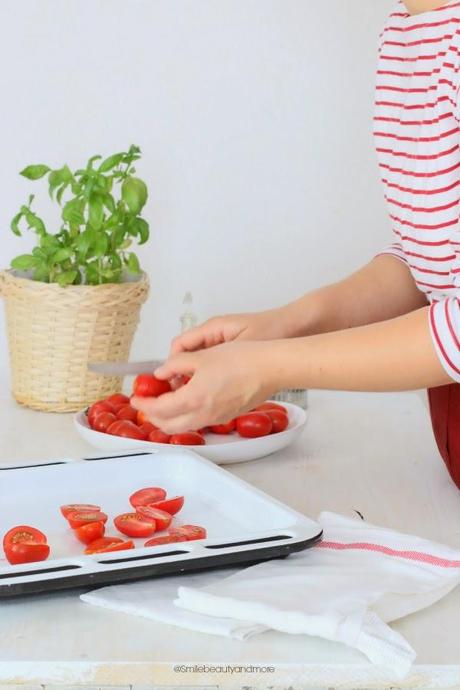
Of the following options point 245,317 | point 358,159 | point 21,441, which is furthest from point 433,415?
point 358,159

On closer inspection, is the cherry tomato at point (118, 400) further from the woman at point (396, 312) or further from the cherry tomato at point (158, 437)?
the woman at point (396, 312)

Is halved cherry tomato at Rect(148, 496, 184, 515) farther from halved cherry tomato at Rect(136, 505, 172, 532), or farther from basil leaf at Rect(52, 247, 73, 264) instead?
basil leaf at Rect(52, 247, 73, 264)

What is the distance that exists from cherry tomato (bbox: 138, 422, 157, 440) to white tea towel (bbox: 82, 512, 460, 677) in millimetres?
396

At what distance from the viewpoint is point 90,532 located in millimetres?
1070

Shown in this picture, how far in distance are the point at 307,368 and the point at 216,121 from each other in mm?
950

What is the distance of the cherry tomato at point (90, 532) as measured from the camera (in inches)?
42.2

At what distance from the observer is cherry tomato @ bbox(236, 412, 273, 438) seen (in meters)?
1.42

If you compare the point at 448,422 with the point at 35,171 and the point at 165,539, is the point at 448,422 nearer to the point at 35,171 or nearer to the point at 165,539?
the point at 165,539

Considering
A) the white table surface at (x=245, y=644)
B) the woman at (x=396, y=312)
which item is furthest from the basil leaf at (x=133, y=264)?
the white table surface at (x=245, y=644)

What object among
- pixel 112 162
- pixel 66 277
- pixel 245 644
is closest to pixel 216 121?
pixel 112 162

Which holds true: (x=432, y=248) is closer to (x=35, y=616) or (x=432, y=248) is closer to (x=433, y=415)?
(x=433, y=415)

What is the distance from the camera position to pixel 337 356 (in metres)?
1.06

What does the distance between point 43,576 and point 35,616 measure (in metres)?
0.03

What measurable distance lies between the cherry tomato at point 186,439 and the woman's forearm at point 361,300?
0.57 feet
